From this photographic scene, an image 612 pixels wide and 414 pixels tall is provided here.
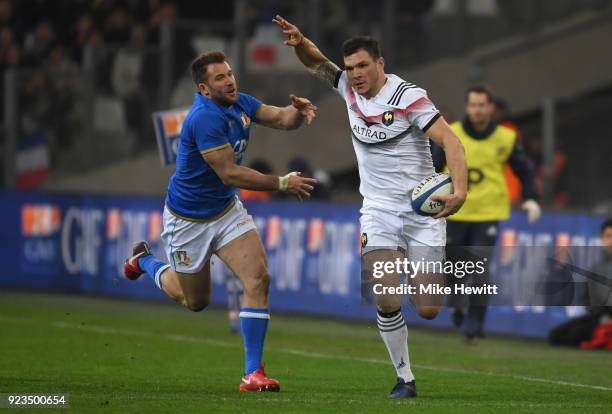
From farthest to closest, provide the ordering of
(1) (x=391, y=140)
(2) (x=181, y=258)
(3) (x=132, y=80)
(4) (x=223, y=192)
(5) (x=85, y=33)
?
1. (5) (x=85, y=33)
2. (3) (x=132, y=80)
3. (2) (x=181, y=258)
4. (4) (x=223, y=192)
5. (1) (x=391, y=140)

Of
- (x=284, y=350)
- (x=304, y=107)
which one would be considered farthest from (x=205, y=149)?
(x=284, y=350)

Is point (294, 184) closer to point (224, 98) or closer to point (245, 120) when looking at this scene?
point (245, 120)

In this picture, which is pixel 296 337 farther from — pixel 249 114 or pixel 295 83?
pixel 295 83

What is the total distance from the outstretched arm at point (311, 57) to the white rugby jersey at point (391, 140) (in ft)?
0.78

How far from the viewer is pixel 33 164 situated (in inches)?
969

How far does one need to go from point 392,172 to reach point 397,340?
115 centimetres

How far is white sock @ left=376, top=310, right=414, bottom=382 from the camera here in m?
10.8

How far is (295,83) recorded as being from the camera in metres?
23.4

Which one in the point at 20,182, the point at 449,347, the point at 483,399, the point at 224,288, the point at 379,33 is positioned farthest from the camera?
the point at 20,182

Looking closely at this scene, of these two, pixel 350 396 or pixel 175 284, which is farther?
pixel 175 284

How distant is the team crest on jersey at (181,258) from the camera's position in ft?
38.6

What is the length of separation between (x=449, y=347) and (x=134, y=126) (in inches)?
388

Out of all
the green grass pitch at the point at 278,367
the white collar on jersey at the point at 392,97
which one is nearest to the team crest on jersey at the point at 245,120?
the white collar on jersey at the point at 392,97

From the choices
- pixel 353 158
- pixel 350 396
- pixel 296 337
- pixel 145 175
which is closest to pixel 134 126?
pixel 145 175
